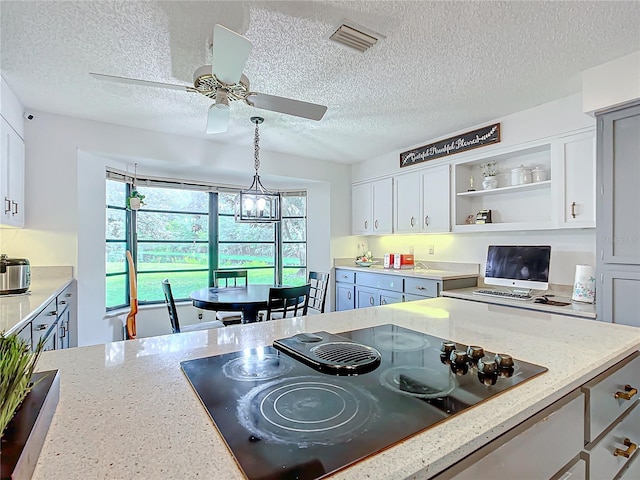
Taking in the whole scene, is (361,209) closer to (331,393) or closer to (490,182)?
(490,182)

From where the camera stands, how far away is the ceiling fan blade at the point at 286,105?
2.07m

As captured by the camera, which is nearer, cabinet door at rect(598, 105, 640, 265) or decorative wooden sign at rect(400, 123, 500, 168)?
cabinet door at rect(598, 105, 640, 265)

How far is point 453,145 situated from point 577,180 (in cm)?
127

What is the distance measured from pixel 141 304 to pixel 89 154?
1858 mm

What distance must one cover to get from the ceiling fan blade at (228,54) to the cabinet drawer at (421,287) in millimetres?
2638

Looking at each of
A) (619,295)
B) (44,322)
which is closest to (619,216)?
(619,295)

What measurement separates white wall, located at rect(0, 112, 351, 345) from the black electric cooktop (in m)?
3.01

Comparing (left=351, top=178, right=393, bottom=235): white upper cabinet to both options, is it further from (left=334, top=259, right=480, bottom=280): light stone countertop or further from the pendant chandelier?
the pendant chandelier

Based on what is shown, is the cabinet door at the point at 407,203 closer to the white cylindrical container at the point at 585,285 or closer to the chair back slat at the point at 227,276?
the white cylindrical container at the point at 585,285

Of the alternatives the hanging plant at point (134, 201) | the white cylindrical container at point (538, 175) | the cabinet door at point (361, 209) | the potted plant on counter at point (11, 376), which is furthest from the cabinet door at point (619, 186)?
the hanging plant at point (134, 201)

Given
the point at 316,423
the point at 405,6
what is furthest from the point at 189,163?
the point at 316,423

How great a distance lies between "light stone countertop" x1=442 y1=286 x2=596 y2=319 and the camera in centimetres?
238

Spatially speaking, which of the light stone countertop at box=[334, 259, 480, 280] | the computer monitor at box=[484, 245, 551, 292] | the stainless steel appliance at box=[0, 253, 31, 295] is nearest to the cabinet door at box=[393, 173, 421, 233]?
the light stone countertop at box=[334, 259, 480, 280]

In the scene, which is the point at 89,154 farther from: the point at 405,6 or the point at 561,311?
the point at 561,311
